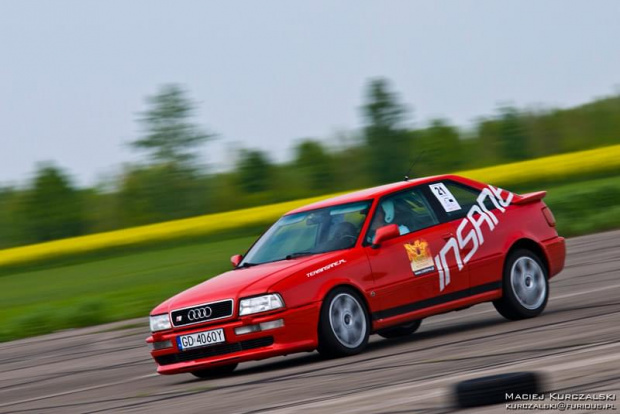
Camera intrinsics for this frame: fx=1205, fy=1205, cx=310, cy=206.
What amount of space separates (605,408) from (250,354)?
4.09 metres

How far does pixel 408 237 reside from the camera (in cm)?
1065

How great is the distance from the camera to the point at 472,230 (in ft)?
36.3

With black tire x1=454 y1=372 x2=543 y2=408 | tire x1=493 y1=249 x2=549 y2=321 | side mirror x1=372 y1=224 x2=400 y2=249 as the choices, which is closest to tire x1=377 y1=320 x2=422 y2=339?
tire x1=493 y1=249 x2=549 y2=321

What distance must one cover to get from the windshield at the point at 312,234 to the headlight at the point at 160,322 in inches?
42.4

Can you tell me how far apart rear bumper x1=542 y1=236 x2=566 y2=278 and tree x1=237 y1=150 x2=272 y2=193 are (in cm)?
6297

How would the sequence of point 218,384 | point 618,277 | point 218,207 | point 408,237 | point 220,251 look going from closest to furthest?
1. point 218,384
2. point 408,237
3. point 618,277
4. point 220,251
5. point 218,207

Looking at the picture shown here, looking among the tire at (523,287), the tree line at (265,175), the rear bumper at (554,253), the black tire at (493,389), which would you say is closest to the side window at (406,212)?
the tire at (523,287)

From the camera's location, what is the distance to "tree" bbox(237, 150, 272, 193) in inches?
2940

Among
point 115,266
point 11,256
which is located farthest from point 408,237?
point 11,256

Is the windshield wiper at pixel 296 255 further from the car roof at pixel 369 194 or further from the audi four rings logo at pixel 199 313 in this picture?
the audi four rings logo at pixel 199 313

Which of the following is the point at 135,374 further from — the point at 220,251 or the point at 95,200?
the point at 95,200

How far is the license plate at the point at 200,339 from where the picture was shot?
32.2 ft

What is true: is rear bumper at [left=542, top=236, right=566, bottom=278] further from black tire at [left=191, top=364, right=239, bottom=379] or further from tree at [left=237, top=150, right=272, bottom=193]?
tree at [left=237, top=150, right=272, bottom=193]

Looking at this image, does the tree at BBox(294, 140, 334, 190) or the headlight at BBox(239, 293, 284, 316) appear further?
the tree at BBox(294, 140, 334, 190)
